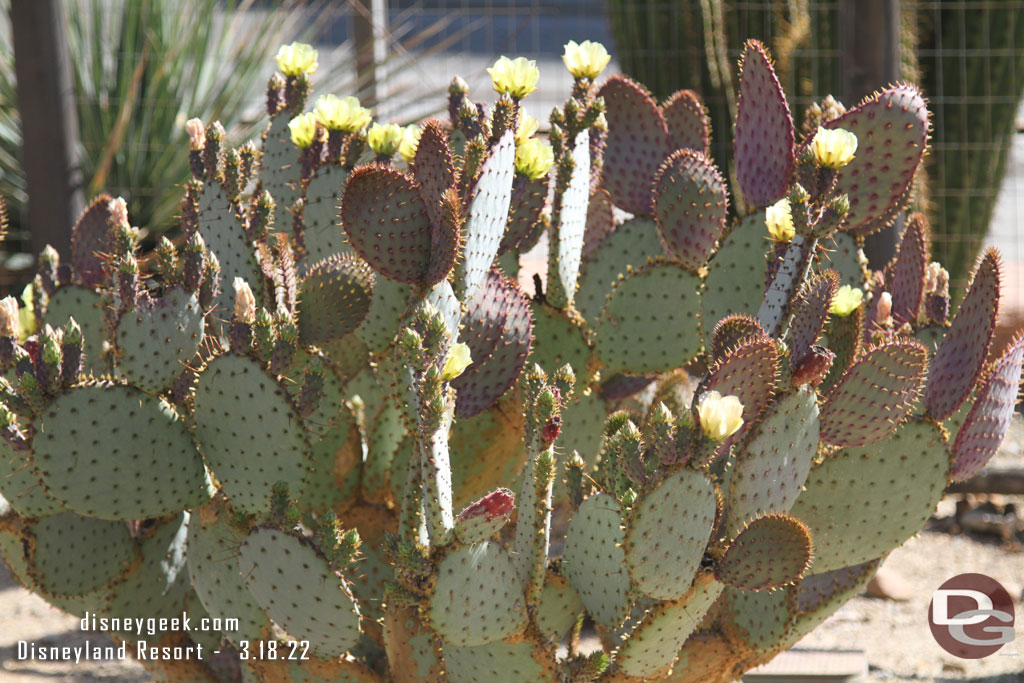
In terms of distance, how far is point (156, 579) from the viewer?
6.77ft

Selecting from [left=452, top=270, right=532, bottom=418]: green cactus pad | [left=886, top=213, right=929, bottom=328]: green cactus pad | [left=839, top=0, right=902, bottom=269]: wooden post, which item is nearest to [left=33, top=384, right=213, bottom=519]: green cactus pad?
[left=452, top=270, right=532, bottom=418]: green cactus pad

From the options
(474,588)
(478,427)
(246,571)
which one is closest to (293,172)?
(478,427)

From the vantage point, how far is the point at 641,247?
7.54 feet

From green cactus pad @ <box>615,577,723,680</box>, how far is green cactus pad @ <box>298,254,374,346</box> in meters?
0.65

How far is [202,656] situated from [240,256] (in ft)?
2.43

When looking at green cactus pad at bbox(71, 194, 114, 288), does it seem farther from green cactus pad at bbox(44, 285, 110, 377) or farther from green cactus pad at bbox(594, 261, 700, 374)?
green cactus pad at bbox(594, 261, 700, 374)

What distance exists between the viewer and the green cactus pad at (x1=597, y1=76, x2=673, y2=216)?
229cm

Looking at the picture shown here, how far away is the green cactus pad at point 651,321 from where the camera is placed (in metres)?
2.07

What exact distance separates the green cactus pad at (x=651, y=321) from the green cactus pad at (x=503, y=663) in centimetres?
60

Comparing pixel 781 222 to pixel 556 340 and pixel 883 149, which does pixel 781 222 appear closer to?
pixel 883 149

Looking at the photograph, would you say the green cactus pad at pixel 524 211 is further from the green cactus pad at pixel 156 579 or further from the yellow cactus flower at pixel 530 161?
the green cactus pad at pixel 156 579

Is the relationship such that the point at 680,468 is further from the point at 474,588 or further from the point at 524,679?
the point at 524,679
